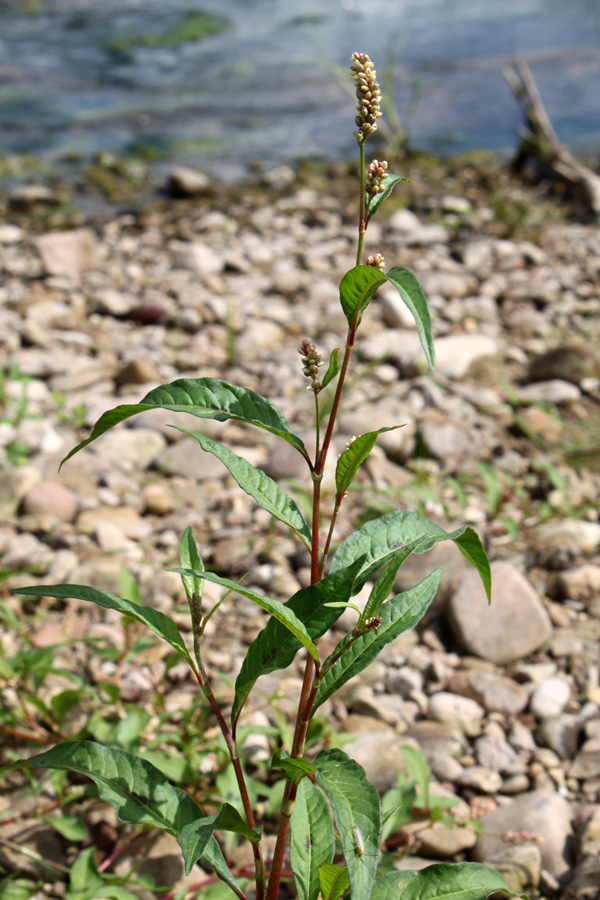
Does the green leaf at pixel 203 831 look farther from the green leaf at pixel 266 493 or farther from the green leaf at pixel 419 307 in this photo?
the green leaf at pixel 419 307

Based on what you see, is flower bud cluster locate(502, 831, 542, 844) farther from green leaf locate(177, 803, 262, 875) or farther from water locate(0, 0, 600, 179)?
water locate(0, 0, 600, 179)

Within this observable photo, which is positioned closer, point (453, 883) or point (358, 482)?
point (453, 883)

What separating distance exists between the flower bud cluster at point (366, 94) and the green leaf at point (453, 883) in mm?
1010

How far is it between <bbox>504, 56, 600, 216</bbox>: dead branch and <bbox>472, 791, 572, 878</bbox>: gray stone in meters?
4.53

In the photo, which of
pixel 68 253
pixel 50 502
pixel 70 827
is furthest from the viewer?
pixel 68 253

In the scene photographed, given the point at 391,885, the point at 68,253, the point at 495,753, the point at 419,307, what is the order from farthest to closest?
the point at 68,253 → the point at 495,753 → the point at 391,885 → the point at 419,307

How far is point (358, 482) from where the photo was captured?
118 inches

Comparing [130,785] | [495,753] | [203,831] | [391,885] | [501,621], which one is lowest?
[495,753]

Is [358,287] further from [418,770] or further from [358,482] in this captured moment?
[358,482]

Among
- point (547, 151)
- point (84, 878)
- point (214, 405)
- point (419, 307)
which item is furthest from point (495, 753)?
point (547, 151)

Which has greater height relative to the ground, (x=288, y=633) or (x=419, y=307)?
(x=419, y=307)

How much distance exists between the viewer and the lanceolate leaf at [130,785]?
1163 millimetres

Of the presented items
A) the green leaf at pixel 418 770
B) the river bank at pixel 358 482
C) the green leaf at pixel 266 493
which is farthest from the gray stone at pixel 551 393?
the green leaf at pixel 266 493

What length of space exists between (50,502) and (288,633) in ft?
5.83
